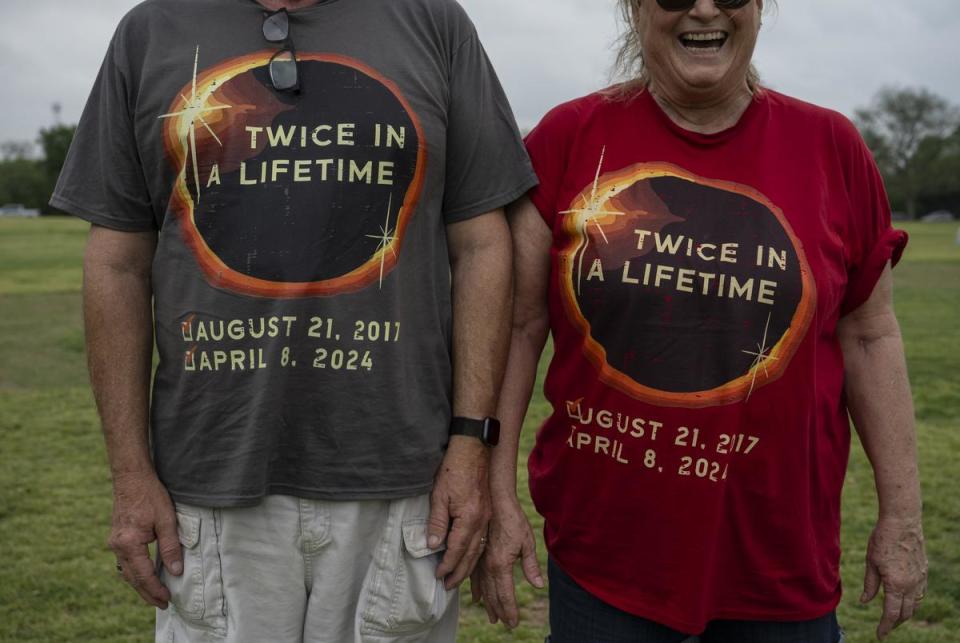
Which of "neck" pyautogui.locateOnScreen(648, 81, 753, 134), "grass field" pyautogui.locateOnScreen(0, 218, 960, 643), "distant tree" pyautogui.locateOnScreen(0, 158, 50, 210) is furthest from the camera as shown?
"distant tree" pyautogui.locateOnScreen(0, 158, 50, 210)

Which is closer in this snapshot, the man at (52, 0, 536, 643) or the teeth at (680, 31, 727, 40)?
the man at (52, 0, 536, 643)

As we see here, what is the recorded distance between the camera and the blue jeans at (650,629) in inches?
93.8

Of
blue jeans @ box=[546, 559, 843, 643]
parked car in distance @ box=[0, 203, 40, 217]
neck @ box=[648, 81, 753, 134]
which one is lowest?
blue jeans @ box=[546, 559, 843, 643]

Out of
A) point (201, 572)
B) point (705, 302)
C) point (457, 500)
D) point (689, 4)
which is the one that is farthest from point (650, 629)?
point (689, 4)

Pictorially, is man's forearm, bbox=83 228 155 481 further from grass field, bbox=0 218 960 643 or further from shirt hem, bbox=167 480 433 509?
grass field, bbox=0 218 960 643

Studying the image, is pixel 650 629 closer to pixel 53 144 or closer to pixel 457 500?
pixel 457 500

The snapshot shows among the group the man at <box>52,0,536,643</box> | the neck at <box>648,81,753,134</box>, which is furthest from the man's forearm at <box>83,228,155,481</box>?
the neck at <box>648,81,753,134</box>

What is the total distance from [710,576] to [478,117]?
1189 mm

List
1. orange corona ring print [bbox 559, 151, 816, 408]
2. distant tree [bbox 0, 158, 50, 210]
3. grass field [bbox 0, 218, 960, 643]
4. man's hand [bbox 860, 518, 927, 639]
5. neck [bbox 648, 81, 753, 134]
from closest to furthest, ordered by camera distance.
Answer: orange corona ring print [bbox 559, 151, 816, 408] < neck [bbox 648, 81, 753, 134] < man's hand [bbox 860, 518, 927, 639] < grass field [bbox 0, 218, 960, 643] < distant tree [bbox 0, 158, 50, 210]

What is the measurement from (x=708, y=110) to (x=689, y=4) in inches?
9.8

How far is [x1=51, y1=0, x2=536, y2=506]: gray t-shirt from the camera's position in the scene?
2148 millimetres

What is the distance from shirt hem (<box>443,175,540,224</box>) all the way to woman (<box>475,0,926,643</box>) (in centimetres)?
7

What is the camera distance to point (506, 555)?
240 cm

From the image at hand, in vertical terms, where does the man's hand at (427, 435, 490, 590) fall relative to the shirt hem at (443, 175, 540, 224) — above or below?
below
